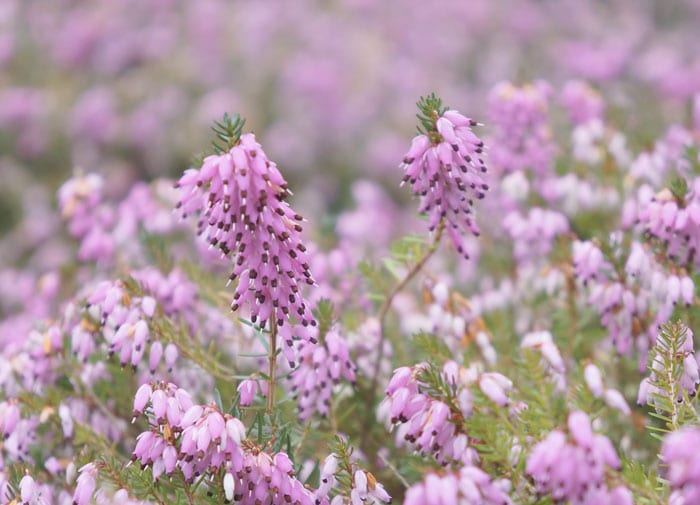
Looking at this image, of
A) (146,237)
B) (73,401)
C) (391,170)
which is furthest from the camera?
(391,170)

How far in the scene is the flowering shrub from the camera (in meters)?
2.12

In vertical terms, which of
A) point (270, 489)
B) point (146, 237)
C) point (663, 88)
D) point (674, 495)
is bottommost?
point (270, 489)

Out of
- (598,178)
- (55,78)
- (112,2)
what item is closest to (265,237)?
(598,178)

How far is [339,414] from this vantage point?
10.3 feet

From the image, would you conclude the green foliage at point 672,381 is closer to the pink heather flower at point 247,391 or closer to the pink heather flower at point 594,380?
the pink heather flower at point 594,380

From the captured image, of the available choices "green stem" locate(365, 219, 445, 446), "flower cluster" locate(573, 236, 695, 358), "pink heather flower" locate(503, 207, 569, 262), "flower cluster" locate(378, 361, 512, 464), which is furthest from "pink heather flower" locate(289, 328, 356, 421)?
"pink heather flower" locate(503, 207, 569, 262)

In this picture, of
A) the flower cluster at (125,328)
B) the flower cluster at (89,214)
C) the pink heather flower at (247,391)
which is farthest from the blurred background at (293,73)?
the pink heather flower at (247,391)

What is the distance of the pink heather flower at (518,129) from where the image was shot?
3760mm

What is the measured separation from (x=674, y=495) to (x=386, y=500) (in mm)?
723

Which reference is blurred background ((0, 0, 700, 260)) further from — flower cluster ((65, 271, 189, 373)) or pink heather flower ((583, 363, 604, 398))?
flower cluster ((65, 271, 189, 373))

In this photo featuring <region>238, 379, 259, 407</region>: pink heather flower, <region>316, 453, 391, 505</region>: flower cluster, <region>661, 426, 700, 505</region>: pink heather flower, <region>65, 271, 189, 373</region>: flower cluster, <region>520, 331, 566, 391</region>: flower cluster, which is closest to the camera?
<region>661, 426, 700, 505</region>: pink heather flower

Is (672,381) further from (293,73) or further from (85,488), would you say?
(293,73)

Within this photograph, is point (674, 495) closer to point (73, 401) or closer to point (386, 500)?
point (386, 500)

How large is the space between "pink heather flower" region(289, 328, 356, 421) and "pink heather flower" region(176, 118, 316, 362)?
0.41 meters
